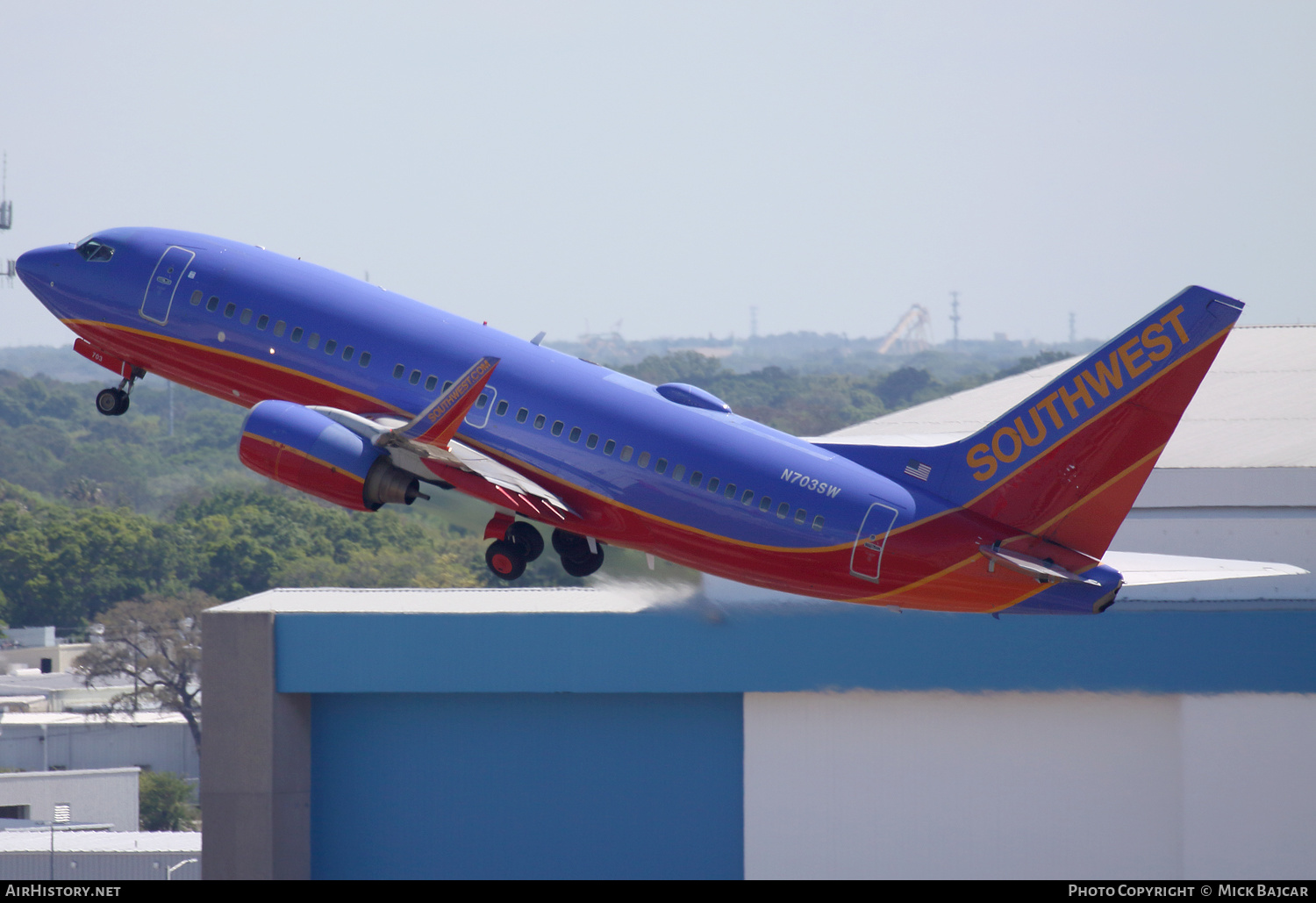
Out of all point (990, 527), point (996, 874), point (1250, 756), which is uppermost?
point (990, 527)

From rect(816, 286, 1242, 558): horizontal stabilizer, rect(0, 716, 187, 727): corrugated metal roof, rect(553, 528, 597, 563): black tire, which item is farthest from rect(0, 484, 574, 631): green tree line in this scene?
rect(816, 286, 1242, 558): horizontal stabilizer

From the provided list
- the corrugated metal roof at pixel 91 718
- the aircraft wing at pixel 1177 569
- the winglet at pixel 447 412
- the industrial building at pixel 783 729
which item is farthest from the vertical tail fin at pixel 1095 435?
the corrugated metal roof at pixel 91 718

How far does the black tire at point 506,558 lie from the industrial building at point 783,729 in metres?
9.23

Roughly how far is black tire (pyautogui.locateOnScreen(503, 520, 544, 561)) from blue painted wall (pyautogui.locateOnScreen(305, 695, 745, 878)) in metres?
10.4

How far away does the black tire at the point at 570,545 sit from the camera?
38.3m

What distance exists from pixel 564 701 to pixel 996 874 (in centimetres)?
1285

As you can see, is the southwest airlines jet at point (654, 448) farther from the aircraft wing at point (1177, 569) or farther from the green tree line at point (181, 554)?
the green tree line at point (181, 554)

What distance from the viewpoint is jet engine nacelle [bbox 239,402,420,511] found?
34.7m

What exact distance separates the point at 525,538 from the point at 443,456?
321cm

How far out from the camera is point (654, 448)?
3447 centimetres

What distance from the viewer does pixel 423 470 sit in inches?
1417
